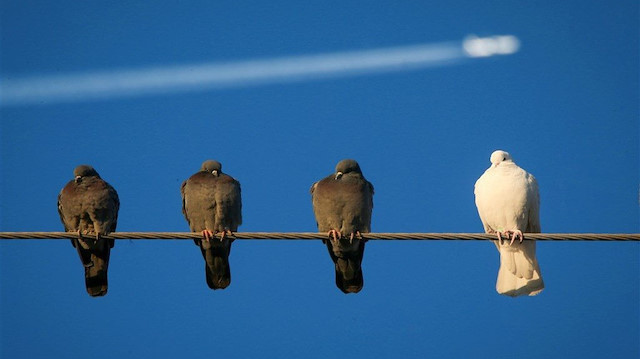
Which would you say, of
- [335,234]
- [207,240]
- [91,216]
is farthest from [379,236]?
[91,216]

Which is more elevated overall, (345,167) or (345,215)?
(345,167)

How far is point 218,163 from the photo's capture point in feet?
43.0

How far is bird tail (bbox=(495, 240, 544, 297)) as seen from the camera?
1212 centimetres

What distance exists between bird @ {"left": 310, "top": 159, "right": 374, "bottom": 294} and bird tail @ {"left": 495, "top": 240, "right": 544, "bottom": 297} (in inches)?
63.1

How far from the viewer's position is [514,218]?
40.1 feet

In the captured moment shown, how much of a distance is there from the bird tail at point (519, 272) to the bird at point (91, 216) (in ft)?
15.1

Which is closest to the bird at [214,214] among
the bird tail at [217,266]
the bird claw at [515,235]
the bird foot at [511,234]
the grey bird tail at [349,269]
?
the bird tail at [217,266]

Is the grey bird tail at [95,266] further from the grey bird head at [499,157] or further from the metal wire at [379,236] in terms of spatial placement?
→ the grey bird head at [499,157]

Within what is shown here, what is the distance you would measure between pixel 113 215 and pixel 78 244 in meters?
0.53

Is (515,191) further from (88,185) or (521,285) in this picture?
(88,185)

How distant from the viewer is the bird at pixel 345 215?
40.4 feet

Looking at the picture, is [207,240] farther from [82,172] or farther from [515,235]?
[515,235]

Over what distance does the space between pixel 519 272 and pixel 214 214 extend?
358cm

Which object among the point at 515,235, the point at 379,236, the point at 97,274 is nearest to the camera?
the point at 379,236
